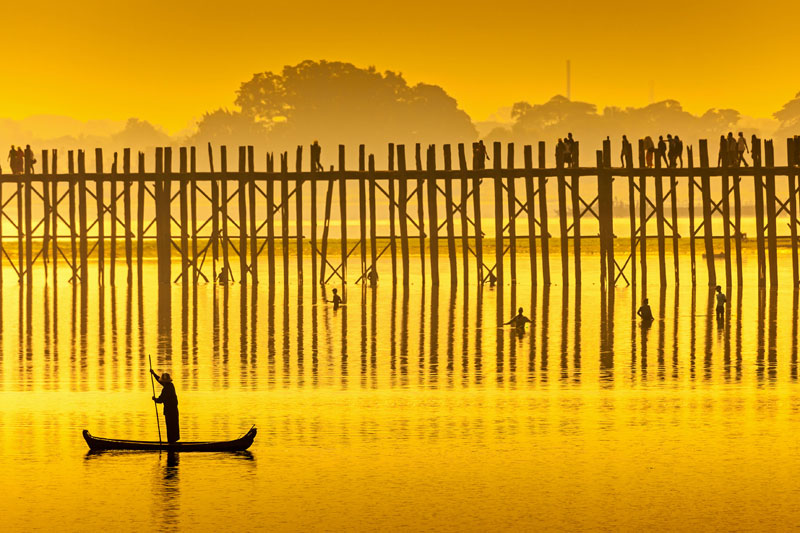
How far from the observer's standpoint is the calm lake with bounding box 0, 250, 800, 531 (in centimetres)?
1360

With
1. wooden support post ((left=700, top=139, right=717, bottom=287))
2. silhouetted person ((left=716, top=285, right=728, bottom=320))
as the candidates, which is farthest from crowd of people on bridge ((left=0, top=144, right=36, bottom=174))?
silhouetted person ((left=716, top=285, right=728, bottom=320))

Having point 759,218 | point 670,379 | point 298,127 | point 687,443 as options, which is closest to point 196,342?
point 670,379

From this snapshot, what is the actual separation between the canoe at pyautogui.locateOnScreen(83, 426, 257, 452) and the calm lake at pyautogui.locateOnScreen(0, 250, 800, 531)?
0.11 m

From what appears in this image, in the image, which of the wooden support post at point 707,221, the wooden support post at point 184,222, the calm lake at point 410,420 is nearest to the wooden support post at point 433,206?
the wooden support post at point 184,222

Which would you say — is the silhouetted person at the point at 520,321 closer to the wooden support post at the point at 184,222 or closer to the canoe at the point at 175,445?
the canoe at the point at 175,445

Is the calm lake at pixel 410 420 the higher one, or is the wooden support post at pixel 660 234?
the wooden support post at pixel 660 234

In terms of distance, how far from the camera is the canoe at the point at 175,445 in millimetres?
15938

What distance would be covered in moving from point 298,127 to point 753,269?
146561 mm

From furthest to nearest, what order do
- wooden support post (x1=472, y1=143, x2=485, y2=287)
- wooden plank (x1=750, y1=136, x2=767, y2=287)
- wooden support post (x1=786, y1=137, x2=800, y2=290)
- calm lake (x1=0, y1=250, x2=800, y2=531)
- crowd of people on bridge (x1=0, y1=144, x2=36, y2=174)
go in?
crowd of people on bridge (x1=0, y1=144, x2=36, y2=174), wooden support post (x1=472, y1=143, x2=485, y2=287), wooden plank (x1=750, y1=136, x2=767, y2=287), wooden support post (x1=786, y1=137, x2=800, y2=290), calm lake (x1=0, y1=250, x2=800, y2=531)

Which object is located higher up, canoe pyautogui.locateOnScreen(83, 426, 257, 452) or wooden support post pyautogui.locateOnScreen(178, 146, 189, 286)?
wooden support post pyautogui.locateOnScreen(178, 146, 189, 286)

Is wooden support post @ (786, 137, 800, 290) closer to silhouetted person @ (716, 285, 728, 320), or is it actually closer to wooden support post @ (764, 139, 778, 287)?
wooden support post @ (764, 139, 778, 287)

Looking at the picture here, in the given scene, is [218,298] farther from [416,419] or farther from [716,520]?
[716,520]

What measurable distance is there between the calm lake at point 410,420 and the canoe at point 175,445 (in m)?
0.11

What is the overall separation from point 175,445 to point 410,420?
128 inches
